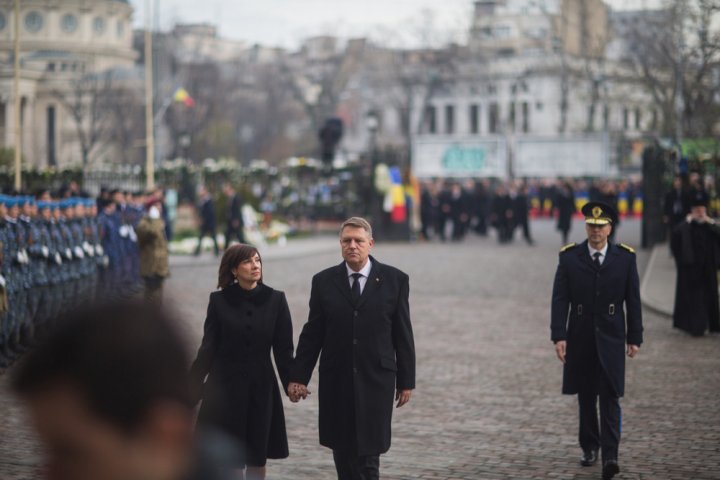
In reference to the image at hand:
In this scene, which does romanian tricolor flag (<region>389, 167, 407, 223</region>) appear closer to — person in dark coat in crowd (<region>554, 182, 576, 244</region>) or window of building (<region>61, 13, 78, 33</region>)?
person in dark coat in crowd (<region>554, 182, 576, 244</region>)

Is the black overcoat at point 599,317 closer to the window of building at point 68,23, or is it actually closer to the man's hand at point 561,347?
the man's hand at point 561,347

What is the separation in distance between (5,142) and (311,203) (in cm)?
3105

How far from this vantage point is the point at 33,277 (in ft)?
47.8

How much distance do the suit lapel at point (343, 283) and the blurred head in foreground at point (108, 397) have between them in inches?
185

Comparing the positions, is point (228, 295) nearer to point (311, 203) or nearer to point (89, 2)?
point (311, 203)

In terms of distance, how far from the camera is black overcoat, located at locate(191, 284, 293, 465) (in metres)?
6.71

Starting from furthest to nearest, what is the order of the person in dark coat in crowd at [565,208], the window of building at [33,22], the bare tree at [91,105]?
1. the window of building at [33,22]
2. the bare tree at [91,105]
3. the person in dark coat in crowd at [565,208]

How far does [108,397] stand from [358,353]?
4.69 meters

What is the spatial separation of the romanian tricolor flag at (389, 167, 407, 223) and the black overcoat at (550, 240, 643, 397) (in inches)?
1154

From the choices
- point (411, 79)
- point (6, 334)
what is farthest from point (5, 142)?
point (6, 334)

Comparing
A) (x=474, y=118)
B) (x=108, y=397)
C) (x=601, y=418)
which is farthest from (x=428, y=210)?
(x=474, y=118)

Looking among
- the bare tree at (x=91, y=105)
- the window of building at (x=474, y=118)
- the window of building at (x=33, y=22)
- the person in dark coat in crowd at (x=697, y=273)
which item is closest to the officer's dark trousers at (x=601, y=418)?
the person in dark coat in crowd at (x=697, y=273)

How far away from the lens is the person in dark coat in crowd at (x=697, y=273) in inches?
615

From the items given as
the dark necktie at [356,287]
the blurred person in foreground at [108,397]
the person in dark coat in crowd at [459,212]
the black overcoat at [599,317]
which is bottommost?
the person in dark coat in crowd at [459,212]
